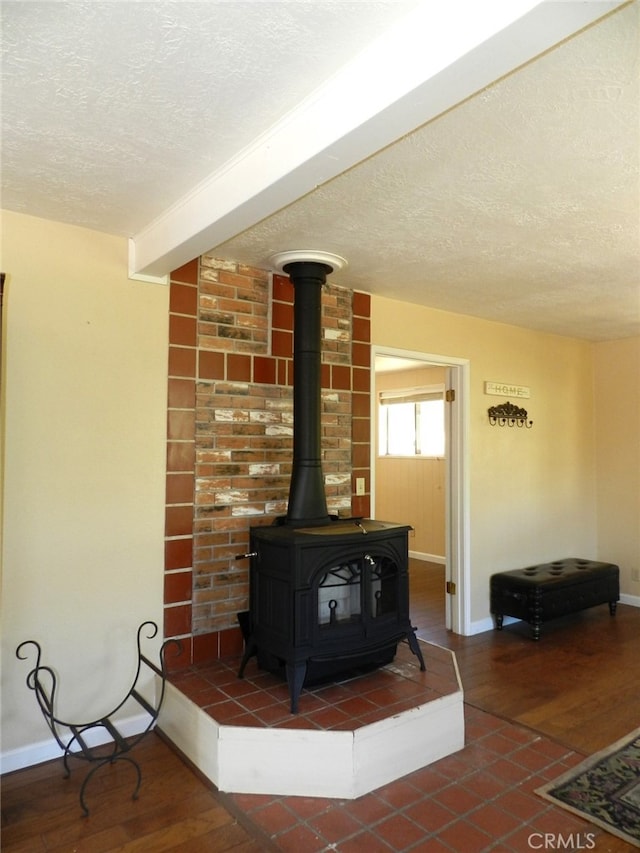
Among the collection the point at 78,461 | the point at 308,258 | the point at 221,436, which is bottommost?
the point at 78,461

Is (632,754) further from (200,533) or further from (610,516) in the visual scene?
(610,516)

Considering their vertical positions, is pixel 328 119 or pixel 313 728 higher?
pixel 328 119

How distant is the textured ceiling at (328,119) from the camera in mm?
1323

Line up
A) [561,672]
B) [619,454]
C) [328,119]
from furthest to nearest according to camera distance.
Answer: [619,454], [561,672], [328,119]

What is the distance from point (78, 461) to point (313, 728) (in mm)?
1478

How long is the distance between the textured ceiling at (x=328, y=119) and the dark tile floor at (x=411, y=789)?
6.71ft

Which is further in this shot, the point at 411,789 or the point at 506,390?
the point at 506,390

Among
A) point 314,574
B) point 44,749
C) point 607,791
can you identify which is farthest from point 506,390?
point 44,749

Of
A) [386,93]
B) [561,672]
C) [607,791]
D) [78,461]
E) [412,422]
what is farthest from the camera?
[412,422]

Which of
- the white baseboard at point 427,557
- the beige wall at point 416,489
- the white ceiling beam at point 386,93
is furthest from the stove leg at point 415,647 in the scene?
the white baseboard at point 427,557

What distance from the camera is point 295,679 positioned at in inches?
90.6

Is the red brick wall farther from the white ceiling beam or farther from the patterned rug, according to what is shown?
the patterned rug

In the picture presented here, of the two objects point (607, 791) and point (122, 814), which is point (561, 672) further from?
point (122, 814)

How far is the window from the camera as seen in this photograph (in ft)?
21.6
